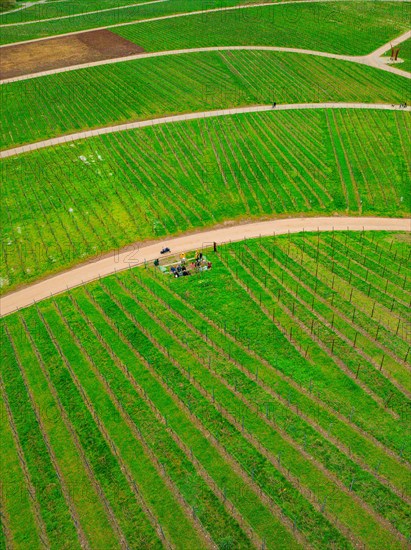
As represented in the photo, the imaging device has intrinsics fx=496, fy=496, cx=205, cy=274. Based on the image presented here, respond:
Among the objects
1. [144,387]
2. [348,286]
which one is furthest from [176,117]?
[144,387]

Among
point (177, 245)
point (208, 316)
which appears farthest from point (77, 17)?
point (208, 316)

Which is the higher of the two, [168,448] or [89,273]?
[89,273]

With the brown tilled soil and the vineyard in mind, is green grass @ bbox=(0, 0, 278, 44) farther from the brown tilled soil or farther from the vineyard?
the brown tilled soil

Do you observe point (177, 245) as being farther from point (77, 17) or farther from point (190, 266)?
point (77, 17)

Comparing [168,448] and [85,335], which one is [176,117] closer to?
[85,335]

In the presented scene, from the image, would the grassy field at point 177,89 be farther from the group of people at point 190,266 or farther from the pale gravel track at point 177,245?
the group of people at point 190,266

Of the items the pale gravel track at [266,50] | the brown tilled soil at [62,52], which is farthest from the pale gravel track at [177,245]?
the brown tilled soil at [62,52]
